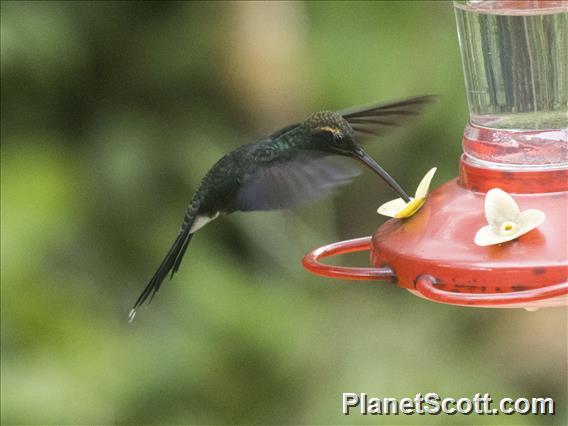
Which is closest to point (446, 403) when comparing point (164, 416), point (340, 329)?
point (340, 329)

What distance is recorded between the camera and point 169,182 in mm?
4102

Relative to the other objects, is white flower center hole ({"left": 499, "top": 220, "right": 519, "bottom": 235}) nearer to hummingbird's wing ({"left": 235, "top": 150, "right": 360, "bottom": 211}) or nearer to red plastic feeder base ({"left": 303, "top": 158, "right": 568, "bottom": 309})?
red plastic feeder base ({"left": 303, "top": 158, "right": 568, "bottom": 309})

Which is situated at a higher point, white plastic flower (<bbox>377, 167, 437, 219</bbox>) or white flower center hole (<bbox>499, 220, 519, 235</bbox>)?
white flower center hole (<bbox>499, 220, 519, 235</bbox>)

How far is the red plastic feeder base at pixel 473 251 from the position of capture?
1.75 m

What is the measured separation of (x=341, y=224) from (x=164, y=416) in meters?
1.10

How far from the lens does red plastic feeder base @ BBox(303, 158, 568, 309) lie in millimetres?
1747

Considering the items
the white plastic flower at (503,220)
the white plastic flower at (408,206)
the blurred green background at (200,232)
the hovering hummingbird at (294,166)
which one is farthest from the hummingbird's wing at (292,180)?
the blurred green background at (200,232)

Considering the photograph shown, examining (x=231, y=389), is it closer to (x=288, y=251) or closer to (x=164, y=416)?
(x=164, y=416)

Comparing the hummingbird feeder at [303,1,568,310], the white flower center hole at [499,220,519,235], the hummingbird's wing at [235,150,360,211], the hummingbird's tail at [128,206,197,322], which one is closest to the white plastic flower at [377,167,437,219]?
the hummingbird feeder at [303,1,568,310]

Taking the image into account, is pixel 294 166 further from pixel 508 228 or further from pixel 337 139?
pixel 508 228

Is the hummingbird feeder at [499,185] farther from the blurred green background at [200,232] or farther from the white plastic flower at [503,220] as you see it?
the blurred green background at [200,232]

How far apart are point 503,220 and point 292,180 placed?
0.66 metres

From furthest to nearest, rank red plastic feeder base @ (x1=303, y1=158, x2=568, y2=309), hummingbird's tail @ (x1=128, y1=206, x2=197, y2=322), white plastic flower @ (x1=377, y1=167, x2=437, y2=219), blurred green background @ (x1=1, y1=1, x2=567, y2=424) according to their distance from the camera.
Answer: blurred green background @ (x1=1, y1=1, x2=567, y2=424), hummingbird's tail @ (x1=128, y1=206, x2=197, y2=322), white plastic flower @ (x1=377, y1=167, x2=437, y2=219), red plastic feeder base @ (x1=303, y1=158, x2=568, y2=309)

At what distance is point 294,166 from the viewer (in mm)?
2418
